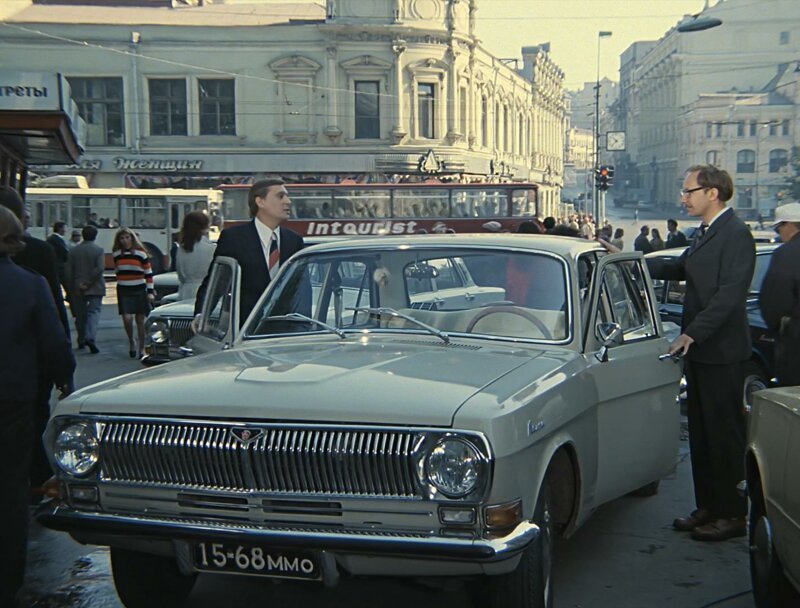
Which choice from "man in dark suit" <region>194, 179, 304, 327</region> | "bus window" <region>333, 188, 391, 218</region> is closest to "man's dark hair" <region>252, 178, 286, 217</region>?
"man in dark suit" <region>194, 179, 304, 327</region>

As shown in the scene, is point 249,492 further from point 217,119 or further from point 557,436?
point 217,119

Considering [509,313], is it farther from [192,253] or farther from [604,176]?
[604,176]

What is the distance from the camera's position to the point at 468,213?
36719 mm

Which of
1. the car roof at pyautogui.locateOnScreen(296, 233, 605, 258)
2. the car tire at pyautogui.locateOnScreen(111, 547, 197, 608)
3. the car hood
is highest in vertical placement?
the car roof at pyautogui.locateOnScreen(296, 233, 605, 258)

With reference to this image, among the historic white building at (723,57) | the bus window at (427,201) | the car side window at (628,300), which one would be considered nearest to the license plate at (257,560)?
the car side window at (628,300)

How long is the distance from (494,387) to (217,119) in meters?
42.2

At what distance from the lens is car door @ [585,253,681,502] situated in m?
5.40

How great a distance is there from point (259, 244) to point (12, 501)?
9.56 feet

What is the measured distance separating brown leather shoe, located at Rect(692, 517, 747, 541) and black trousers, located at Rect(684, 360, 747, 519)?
0.04 meters

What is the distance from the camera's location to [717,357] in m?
6.20

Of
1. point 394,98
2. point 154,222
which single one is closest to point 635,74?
point 394,98

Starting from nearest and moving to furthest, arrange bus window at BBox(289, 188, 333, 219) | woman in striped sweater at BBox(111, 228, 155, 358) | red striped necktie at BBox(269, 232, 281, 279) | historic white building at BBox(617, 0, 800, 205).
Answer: red striped necktie at BBox(269, 232, 281, 279), woman in striped sweater at BBox(111, 228, 155, 358), bus window at BBox(289, 188, 333, 219), historic white building at BBox(617, 0, 800, 205)

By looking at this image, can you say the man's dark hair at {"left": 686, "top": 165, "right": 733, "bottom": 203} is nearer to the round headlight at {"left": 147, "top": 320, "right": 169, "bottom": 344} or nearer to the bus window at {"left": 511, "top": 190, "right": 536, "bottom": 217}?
the round headlight at {"left": 147, "top": 320, "right": 169, "bottom": 344}

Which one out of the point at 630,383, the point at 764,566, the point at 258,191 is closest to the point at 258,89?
the point at 258,191
